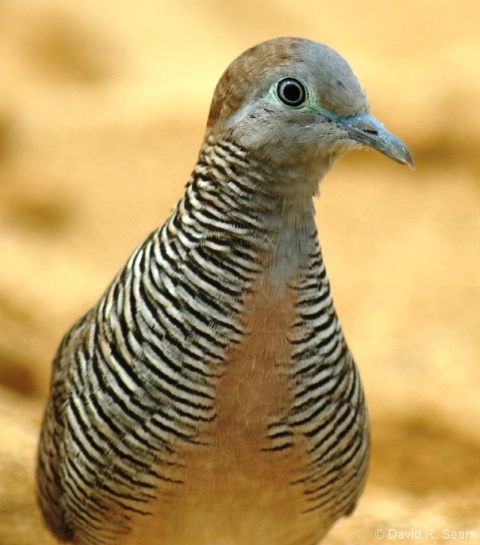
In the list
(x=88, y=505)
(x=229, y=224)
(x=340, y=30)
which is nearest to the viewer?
(x=229, y=224)

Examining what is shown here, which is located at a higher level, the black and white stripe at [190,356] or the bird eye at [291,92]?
the bird eye at [291,92]

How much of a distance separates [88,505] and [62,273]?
3.23 meters

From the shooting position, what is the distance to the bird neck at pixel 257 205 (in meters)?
2.88

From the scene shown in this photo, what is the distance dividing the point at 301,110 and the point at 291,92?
0.06 metres

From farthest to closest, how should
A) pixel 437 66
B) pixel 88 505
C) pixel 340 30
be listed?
pixel 340 30 → pixel 437 66 → pixel 88 505

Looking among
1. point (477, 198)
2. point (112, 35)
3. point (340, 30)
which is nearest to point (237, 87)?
point (477, 198)

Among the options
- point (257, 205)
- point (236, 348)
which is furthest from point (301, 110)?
point (236, 348)

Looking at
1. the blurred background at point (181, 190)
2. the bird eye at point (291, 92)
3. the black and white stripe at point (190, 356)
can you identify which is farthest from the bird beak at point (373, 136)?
the blurred background at point (181, 190)

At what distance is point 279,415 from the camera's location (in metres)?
3.10

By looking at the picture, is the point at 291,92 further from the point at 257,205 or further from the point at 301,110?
the point at 257,205

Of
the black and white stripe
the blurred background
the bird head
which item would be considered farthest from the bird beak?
the blurred background

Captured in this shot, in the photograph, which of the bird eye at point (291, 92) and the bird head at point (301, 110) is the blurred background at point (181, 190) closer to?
the bird head at point (301, 110)

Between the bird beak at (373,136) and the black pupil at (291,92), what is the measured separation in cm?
14

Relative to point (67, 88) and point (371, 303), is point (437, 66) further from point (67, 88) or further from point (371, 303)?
point (67, 88)
